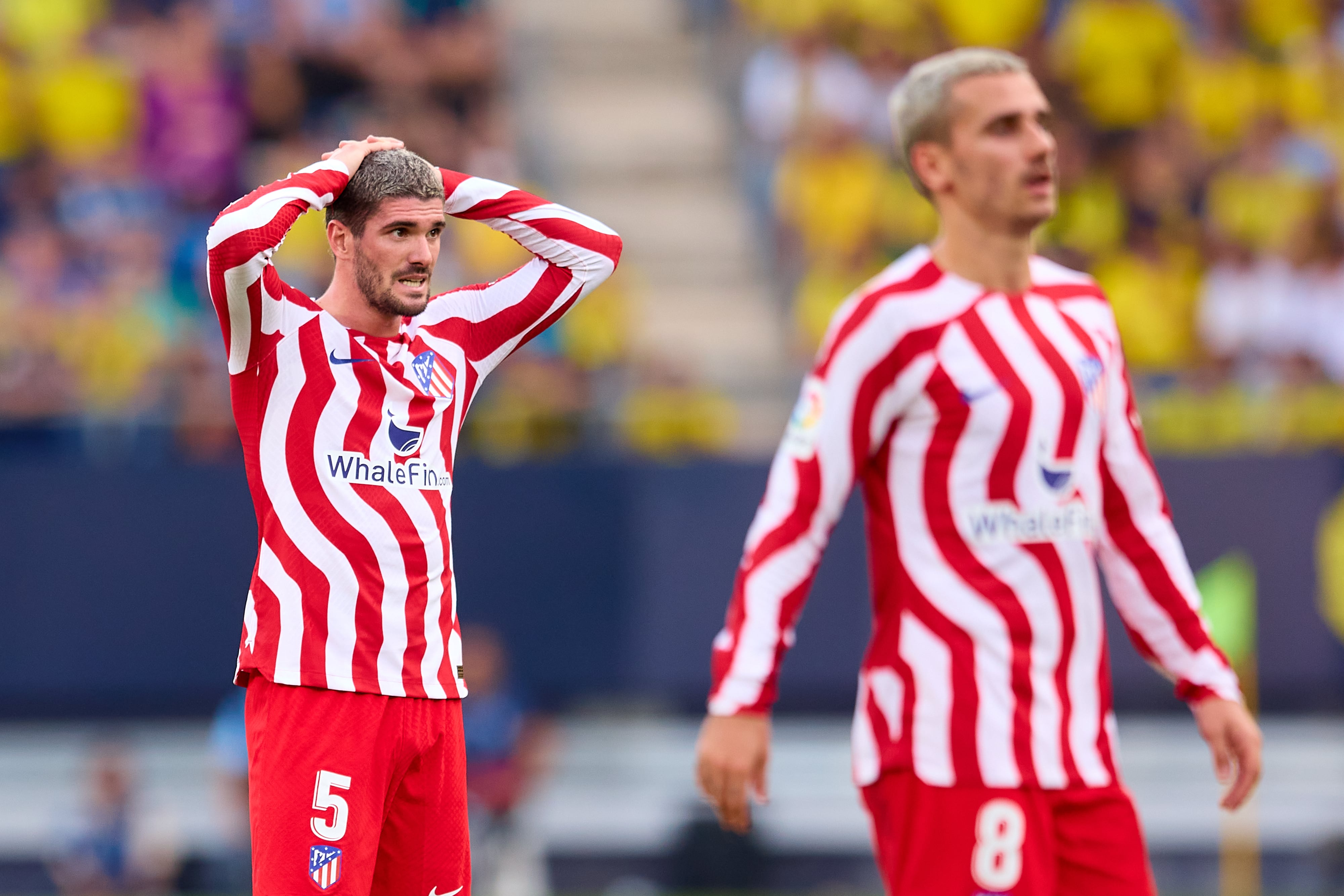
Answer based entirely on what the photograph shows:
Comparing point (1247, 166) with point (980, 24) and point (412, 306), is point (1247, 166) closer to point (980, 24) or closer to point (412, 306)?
point (980, 24)

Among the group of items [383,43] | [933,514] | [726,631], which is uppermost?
[383,43]

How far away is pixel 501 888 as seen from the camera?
10523 millimetres

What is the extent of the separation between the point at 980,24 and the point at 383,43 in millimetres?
4286

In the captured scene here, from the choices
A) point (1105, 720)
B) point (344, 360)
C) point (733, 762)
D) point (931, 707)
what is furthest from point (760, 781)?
point (344, 360)

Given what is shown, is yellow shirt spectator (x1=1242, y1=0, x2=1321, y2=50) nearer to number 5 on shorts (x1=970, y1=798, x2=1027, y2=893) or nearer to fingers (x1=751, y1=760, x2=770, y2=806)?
number 5 on shorts (x1=970, y1=798, x2=1027, y2=893)

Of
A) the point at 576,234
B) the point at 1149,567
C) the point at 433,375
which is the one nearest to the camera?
the point at 433,375

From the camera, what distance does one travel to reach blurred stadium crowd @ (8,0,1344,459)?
35.3 feet

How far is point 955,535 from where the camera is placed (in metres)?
4.05

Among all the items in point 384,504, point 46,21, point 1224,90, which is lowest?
point 384,504

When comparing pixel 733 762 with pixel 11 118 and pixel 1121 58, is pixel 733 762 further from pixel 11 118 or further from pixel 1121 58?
pixel 11 118

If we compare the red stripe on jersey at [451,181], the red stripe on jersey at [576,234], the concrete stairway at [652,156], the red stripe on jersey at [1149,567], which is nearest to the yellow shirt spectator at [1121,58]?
the concrete stairway at [652,156]

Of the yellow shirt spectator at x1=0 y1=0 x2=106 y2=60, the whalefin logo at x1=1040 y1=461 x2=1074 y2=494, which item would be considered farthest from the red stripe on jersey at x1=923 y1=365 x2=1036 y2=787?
the yellow shirt spectator at x1=0 y1=0 x2=106 y2=60

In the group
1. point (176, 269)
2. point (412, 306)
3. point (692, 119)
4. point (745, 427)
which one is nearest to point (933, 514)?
point (412, 306)

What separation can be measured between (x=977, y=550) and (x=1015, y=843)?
0.60 meters
